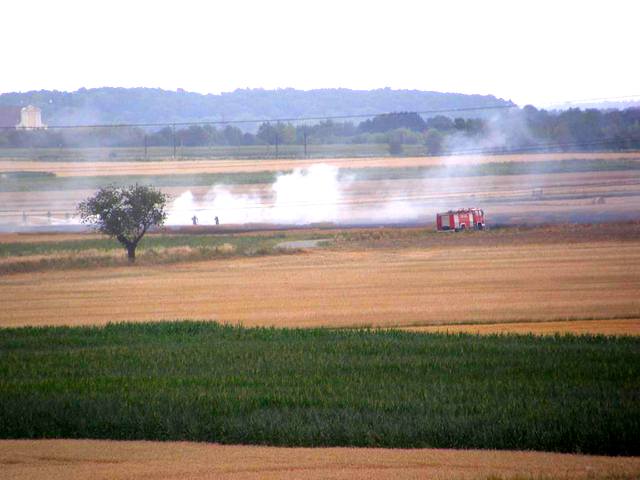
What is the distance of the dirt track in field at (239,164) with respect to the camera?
9794 cm

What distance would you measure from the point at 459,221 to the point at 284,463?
52.3m

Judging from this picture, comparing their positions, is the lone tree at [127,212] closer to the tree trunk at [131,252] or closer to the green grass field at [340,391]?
the tree trunk at [131,252]

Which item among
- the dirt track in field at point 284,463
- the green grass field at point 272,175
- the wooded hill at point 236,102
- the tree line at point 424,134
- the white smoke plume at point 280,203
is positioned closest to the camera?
the dirt track in field at point 284,463

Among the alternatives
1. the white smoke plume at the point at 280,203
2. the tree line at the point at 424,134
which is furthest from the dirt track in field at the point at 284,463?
the tree line at the point at 424,134

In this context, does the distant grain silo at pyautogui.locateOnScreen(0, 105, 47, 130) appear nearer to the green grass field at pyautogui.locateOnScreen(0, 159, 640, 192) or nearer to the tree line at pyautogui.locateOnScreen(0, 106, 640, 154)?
the tree line at pyautogui.locateOnScreen(0, 106, 640, 154)

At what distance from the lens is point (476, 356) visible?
19203 millimetres

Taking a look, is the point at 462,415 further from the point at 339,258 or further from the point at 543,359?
the point at 339,258

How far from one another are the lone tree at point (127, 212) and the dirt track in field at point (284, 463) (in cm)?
4176

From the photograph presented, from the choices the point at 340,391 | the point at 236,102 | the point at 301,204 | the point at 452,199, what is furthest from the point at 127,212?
the point at 236,102

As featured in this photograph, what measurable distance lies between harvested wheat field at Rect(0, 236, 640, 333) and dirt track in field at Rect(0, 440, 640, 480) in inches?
580

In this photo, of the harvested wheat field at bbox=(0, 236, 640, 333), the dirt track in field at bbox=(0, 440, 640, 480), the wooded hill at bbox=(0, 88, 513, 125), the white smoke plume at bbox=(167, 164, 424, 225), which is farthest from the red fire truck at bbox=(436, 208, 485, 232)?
the wooded hill at bbox=(0, 88, 513, 125)

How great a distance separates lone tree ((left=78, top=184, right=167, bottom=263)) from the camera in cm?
5491

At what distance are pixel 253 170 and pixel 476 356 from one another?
86.7 m

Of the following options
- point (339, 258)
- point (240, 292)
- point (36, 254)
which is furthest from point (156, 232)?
Answer: point (240, 292)
